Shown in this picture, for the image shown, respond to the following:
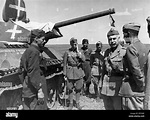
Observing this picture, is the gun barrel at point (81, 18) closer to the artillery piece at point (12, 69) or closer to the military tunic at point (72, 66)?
the artillery piece at point (12, 69)

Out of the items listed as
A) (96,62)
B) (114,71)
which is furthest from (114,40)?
(96,62)

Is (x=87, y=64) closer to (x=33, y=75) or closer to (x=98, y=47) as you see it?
(x=98, y=47)

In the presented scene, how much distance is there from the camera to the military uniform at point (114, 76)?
119 inches

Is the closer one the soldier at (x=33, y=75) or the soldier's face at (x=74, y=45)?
the soldier at (x=33, y=75)

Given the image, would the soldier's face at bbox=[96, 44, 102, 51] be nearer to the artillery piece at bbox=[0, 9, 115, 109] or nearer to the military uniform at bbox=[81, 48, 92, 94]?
the military uniform at bbox=[81, 48, 92, 94]

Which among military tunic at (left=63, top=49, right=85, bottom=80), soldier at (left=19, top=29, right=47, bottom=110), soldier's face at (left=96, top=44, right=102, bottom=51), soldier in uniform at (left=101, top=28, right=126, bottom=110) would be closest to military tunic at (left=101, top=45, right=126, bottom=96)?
soldier in uniform at (left=101, top=28, right=126, bottom=110)

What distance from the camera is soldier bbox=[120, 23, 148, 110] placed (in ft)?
8.68

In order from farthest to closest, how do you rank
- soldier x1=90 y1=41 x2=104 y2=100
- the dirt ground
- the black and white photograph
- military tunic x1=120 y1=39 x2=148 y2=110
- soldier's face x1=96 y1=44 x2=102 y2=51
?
soldier x1=90 y1=41 x2=104 y2=100, soldier's face x1=96 y1=44 x2=102 y2=51, the dirt ground, the black and white photograph, military tunic x1=120 y1=39 x2=148 y2=110

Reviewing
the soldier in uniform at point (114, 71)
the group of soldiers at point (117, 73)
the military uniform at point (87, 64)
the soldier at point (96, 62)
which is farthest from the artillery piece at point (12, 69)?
the soldier in uniform at point (114, 71)

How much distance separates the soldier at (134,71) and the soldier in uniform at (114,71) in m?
0.17

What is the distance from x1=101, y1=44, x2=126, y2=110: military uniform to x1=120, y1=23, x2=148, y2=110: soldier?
0.56 ft

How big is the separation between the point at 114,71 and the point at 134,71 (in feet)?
1.43

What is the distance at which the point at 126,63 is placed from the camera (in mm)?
2803

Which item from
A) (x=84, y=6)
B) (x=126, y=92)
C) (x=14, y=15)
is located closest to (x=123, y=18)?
(x=84, y=6)
